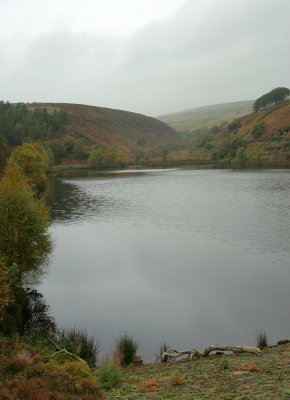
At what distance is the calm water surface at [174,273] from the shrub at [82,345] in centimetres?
133

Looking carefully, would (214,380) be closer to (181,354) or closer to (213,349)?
(213,349)

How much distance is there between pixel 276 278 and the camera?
40812mm

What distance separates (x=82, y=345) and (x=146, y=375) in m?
6.46

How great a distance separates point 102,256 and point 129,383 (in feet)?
119

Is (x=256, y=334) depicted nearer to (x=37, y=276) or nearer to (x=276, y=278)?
(x=276, y=278)

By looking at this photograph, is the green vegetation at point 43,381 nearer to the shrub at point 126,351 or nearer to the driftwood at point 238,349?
the shrub at point 126,351

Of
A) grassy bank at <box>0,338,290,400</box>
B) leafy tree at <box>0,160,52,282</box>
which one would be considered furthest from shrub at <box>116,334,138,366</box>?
leafy tree at <box>0,160,52,282</box>

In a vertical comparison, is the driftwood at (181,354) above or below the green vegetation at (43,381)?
below

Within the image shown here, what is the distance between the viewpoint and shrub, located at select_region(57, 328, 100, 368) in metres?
24.8

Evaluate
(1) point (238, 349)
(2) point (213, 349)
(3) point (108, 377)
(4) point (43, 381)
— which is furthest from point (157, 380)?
(1) point (238, 349)

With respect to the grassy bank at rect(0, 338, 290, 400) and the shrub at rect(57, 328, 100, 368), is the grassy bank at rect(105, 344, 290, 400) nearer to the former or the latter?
the grassy bank at rect(0, 338, 290, 400)

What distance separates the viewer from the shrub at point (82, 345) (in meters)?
24.8

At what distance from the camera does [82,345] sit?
25.6 m

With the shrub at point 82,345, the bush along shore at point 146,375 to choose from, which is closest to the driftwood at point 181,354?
the bush along shore at point 146,375
